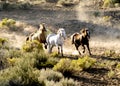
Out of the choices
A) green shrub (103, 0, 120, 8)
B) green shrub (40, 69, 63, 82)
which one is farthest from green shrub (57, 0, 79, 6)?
green shrub (40, 69, 63, 82)

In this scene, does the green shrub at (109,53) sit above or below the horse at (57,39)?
below

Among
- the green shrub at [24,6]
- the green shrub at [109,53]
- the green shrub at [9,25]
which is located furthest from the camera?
the green shrub at [24,6]

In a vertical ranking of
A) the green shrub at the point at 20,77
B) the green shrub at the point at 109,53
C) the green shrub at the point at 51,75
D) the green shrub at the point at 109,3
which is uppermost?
the green shrub at the point at 20,77

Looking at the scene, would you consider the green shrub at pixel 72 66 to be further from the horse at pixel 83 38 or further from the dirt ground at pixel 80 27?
the horse at pixel 83 38

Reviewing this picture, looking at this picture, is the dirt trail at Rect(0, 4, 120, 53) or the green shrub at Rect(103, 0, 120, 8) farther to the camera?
the green shrub at Rect(103, 0, 120, 8)

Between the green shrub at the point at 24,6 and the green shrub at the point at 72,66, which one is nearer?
the green shrub at the point at 72,66

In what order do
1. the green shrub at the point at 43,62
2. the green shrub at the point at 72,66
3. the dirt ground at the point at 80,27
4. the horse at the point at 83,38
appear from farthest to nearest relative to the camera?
the horse at the point at 83,38 < the green shrub at the point at 43,62 < the dirt ground at the point at 80,27 < the green shrub at the point at 72,66

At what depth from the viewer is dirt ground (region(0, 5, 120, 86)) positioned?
14887 mm

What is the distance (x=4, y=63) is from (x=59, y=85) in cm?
455

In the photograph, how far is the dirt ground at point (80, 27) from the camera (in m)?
14.9

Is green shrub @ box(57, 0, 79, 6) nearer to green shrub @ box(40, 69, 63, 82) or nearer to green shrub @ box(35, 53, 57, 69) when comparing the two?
green shrub @ box(35, 53, 57, 69)

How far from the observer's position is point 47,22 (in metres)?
28.0

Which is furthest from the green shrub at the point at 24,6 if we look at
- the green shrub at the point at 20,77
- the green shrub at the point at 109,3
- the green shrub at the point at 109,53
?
the green shrub at the point at 20,77

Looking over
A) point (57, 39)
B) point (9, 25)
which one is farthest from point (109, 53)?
point (9, 25)
